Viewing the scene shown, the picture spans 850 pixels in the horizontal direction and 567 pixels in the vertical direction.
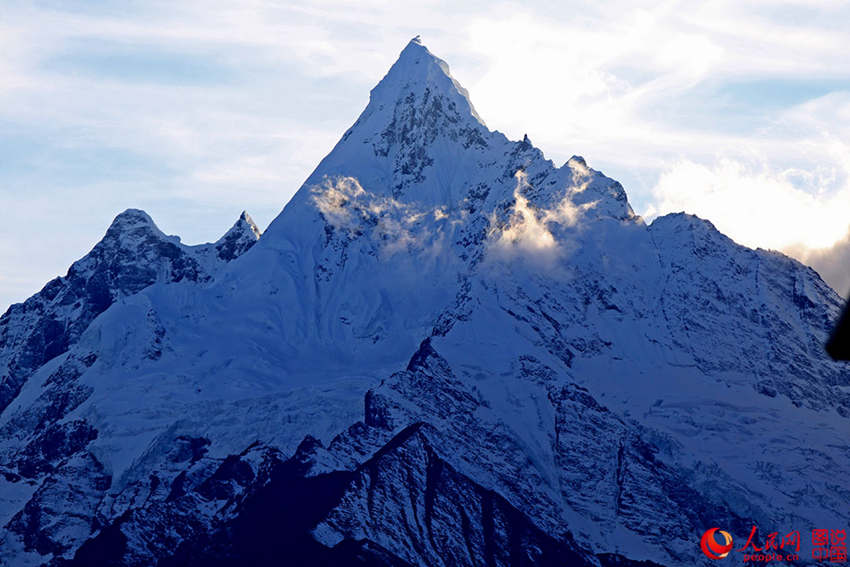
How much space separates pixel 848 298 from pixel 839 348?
0.48 metres

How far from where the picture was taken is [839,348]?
8.46 meters

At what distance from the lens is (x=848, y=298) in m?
8.81
